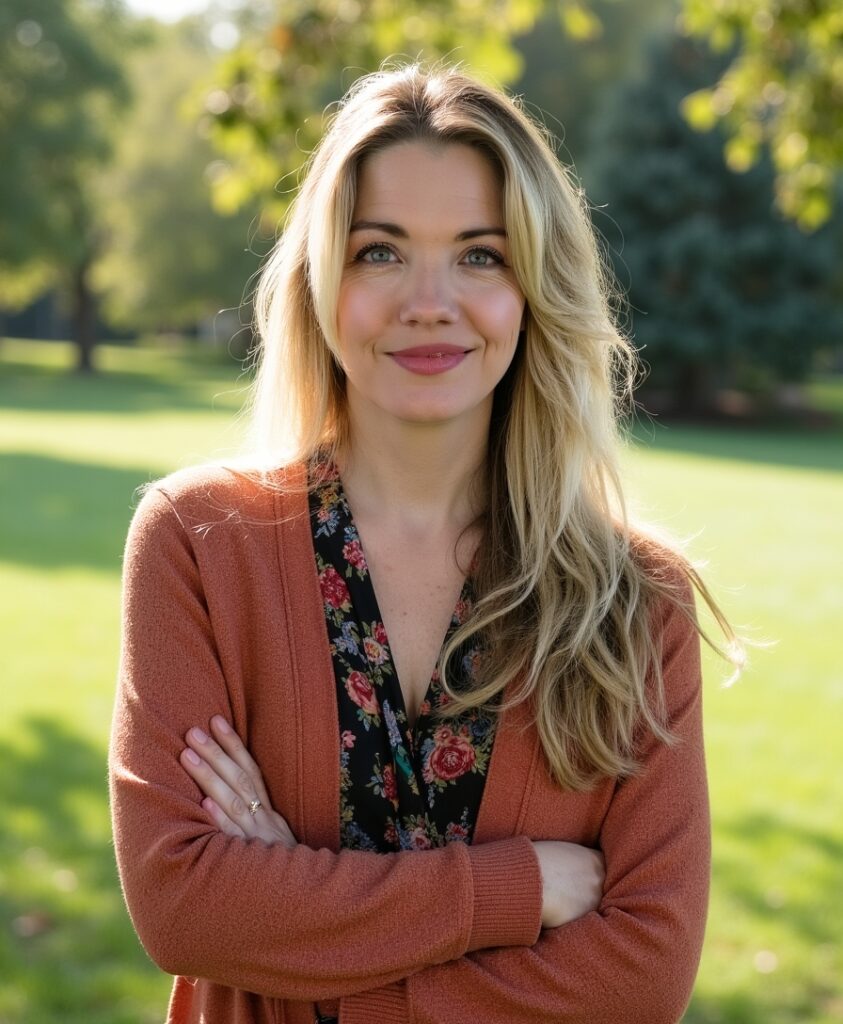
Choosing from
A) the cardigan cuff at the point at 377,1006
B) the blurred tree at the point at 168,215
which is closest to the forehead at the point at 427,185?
the cardigan cuff at the point at 377,1006

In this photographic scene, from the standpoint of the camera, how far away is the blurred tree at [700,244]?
3253cm

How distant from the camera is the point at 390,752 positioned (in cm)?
242

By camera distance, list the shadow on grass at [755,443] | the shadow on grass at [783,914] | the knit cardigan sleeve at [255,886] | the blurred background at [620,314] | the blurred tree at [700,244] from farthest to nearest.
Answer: the blurred tree at [700,244] → the shadow on grass at [755,443] → the blurred background at [620,314] → the shadow on grass at [783,914] → the knit cardigan sleeve at [255,886]

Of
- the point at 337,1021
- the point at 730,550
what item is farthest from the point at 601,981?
the point at 730,550

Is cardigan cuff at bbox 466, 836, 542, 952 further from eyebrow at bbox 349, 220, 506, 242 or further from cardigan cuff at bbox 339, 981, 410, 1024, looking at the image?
eyebrow at bbox 349, 220, 506, 242

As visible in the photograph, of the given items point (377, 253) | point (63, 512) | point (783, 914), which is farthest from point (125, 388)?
point (377, 253)

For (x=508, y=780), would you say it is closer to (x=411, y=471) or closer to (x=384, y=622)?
(x=384, y=622)

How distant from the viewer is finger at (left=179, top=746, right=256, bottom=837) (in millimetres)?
2357

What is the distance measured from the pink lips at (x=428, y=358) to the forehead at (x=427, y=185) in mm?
241

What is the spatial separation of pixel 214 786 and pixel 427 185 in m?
Answer: 1.17

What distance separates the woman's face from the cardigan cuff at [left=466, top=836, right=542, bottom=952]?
0.83 metres

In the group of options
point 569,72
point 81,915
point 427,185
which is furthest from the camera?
point 569,72

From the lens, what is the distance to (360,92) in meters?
2.67

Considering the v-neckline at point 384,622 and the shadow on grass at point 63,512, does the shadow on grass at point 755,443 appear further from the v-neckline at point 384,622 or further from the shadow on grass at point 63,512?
the v-neckline at point 384,622
